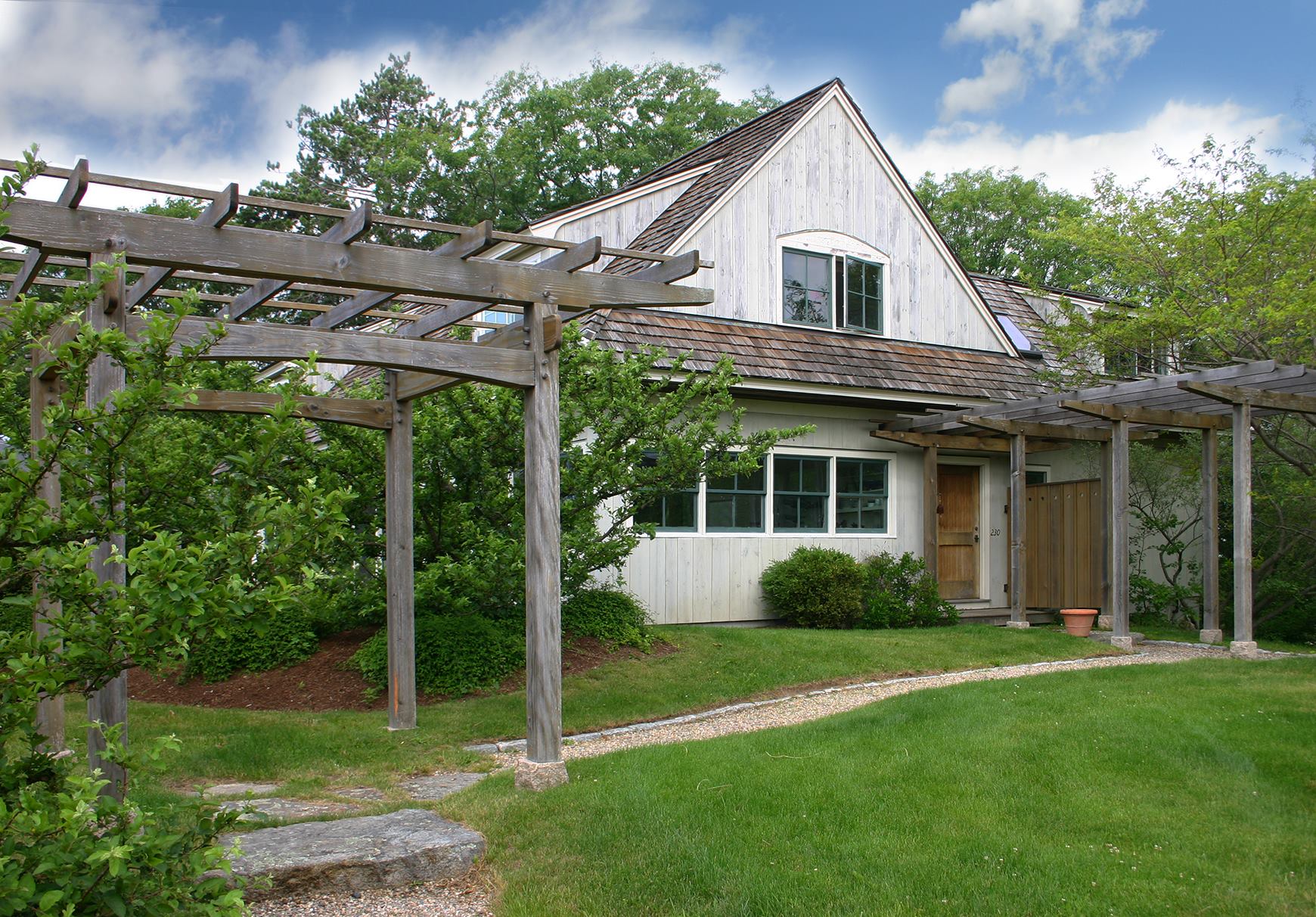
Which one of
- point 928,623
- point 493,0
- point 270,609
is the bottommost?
point 928,623

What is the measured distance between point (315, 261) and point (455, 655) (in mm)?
4828

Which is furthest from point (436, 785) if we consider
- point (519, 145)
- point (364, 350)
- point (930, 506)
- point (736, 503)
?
point (519, 145)

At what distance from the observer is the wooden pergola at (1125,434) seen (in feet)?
37.9

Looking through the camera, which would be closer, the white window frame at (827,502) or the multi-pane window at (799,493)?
the white window frame at (827,502)

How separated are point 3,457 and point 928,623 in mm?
12895

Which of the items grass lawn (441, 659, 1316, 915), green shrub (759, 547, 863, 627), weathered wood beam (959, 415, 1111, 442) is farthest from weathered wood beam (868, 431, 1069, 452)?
grass lawn (441, 659, 1316, 915)

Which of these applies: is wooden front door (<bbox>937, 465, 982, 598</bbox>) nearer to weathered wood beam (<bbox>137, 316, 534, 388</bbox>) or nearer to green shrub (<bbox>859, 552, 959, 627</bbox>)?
green shrub (<bbox>859, 552, 959, 627</bbox>)

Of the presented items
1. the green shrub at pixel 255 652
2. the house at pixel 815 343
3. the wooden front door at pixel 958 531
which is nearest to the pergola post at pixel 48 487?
the green shrub at pixel 255 652

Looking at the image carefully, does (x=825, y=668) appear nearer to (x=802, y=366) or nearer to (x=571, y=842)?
(x=802, y=366)

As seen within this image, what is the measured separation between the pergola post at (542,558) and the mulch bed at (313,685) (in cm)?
309

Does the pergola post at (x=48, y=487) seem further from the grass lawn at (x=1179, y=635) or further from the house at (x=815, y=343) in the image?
the grass lawn at (x=1179, y=635)

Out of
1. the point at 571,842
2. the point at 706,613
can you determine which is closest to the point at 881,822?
the point at 571,842

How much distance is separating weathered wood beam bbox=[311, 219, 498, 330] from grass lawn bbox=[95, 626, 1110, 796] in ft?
9.66

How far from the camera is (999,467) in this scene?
56.1ft
